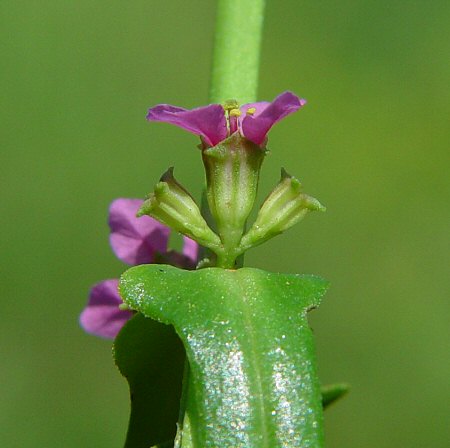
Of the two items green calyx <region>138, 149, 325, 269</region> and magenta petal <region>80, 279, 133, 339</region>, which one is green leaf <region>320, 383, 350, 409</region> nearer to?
green calyx <region>138, 149, 325, 269</region>

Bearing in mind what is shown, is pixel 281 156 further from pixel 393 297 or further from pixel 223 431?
pixel 223 431

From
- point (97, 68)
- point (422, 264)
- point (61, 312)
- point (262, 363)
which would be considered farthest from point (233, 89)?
point (97, 68)

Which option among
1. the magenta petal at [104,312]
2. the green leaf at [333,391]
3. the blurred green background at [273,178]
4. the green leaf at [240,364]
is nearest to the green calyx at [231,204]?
the green leaf at [240,364]

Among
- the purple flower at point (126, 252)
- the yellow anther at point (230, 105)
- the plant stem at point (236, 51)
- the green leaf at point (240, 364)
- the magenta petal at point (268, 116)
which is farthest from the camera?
the purple flower at point (126, 252)

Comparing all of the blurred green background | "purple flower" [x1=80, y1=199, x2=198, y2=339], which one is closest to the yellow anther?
"purple flower" [x1=80, y1=199, x2=198, y2=339]

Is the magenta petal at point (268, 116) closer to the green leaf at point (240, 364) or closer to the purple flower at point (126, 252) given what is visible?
the green leaf at point (240, 364)

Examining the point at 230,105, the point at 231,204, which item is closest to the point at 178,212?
the point at 231,204
